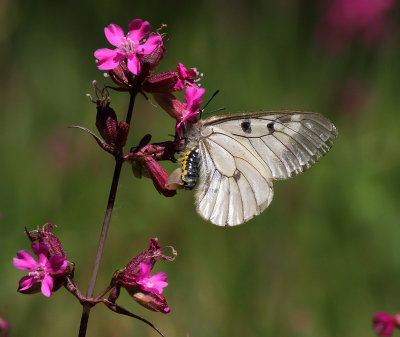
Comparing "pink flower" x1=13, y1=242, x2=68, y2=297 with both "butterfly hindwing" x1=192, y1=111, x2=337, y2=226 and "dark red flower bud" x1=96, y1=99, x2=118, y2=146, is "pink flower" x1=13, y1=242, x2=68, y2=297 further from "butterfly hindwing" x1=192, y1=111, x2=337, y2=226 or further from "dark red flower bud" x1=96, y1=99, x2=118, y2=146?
"butterfly hindwing" x1=192, y1=111, x2=337, y2=226

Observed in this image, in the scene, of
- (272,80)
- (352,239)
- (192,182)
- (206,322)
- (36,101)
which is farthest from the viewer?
(272,80)

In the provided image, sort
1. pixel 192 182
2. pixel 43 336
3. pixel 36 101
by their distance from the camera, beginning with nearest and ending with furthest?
pixel 192 182, pixel 43 336, pixel 36 101

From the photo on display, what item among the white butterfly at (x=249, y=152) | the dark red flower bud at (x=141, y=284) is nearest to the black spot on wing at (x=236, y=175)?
the white butterfly at (x=249, y=152)

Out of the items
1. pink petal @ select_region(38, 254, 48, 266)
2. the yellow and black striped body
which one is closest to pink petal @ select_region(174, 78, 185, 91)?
the yellow and black striped body

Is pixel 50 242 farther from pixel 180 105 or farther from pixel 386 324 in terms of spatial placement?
pixel 386 324

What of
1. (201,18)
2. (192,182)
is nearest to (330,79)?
(201,18)

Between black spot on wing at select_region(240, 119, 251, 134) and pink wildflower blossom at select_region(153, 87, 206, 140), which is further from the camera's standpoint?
black spot on wing at select_region(240, 119, 251, 134)

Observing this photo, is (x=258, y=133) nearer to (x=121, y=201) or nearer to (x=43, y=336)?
(x=43, y=336)
